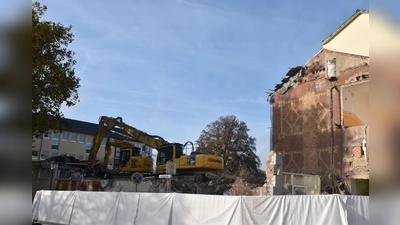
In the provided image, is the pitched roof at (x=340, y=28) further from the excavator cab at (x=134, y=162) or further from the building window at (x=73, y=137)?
the building window at (x=73, y=137)

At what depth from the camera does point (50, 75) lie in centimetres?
2197

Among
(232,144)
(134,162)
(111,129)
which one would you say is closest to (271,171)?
(134,162)

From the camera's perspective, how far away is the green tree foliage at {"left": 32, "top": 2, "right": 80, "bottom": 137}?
65.4 feet

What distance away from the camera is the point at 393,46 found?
1.51 metres

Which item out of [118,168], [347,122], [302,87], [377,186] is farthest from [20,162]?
[118,168]

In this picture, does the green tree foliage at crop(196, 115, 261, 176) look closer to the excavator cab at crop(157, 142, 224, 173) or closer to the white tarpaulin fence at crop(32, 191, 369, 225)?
the excavator cab at crop(157, 142, 224, 173)

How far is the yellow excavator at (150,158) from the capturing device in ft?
88.2

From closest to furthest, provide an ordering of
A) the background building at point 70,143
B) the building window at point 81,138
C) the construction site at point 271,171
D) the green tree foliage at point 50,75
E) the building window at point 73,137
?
the construction site at point 271,171 → the green tree foliage at point 50,75 → the background building at point 70,143 → the building window at point 73,137 → the building window at point 81,138

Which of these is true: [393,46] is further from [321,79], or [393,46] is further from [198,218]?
[321,79]

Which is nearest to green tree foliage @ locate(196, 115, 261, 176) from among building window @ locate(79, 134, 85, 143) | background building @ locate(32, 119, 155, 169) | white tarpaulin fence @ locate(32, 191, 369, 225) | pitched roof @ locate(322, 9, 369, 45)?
background building @ locate(32, 119, 155, 169)

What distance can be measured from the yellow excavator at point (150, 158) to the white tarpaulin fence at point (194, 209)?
1188 centimetres

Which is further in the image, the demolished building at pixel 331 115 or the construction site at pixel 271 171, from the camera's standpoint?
the demolished building at pixel 331 115

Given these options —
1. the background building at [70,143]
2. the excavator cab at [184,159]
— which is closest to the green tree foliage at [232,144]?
the background building at [70,143]

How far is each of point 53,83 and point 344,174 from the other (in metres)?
20.7
